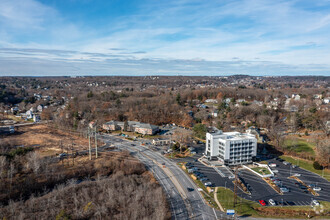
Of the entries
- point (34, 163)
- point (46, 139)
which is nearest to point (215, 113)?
point (46, 139)

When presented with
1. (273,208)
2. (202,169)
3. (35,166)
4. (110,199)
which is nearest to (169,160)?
(202,169)

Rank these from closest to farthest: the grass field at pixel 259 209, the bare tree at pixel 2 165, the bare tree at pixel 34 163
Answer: the grass field at pixel 259 209, the bare tree at pixel 2 165, the bare tree at pixel 34 163

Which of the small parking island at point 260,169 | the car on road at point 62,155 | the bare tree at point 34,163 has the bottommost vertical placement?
the small parking island at point 260,169

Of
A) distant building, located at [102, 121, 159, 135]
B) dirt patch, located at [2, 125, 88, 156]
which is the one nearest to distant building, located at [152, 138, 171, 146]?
distant building, located at [102, 121, 159, 135]

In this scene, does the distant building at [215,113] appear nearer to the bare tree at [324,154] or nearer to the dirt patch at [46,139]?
the bare tree at [324,154]

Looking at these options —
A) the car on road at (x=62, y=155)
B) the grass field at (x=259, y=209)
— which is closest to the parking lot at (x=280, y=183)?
the grass field at (x=259, y=209)

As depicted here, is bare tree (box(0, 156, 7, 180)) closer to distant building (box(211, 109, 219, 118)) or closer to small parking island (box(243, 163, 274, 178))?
small parking island (box(243, 163, 274, 178))

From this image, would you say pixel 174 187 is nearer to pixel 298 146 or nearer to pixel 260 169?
pixel 260 169
